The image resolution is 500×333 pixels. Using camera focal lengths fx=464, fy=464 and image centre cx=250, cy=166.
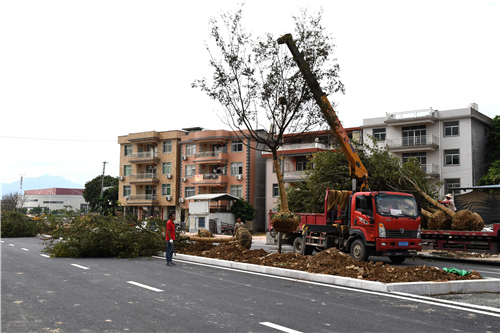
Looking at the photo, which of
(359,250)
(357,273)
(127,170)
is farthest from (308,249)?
(127,170)

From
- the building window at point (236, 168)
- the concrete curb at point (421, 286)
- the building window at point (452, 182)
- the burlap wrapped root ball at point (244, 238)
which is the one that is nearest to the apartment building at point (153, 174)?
the building window at point (236, 168)

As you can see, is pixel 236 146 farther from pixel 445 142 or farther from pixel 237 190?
pixel 445 142

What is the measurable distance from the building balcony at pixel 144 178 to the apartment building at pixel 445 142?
29.2 m

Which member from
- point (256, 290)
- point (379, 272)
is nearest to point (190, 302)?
point (256, 290)

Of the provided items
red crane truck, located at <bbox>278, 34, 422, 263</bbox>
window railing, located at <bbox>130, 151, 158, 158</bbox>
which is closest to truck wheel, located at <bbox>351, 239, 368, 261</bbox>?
red crane truck, located at <bbox>278, 34, 422, 263</bbox>

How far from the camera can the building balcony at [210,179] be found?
52.2 m

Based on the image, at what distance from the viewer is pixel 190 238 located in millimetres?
20953

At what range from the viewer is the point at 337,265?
1234 centimetres

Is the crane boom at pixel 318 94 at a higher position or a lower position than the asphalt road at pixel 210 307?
higher

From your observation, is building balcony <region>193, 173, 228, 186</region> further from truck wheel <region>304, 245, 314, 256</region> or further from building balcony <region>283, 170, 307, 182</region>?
truck wheel <region>304, 245, 314, 256</region>

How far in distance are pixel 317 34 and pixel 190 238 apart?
10410 mm

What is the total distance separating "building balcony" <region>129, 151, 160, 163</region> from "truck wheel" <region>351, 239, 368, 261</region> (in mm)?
45416

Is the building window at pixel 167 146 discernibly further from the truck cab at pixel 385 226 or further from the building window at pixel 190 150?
the truck cab at pixel 385 226

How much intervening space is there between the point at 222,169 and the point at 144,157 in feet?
40.3
